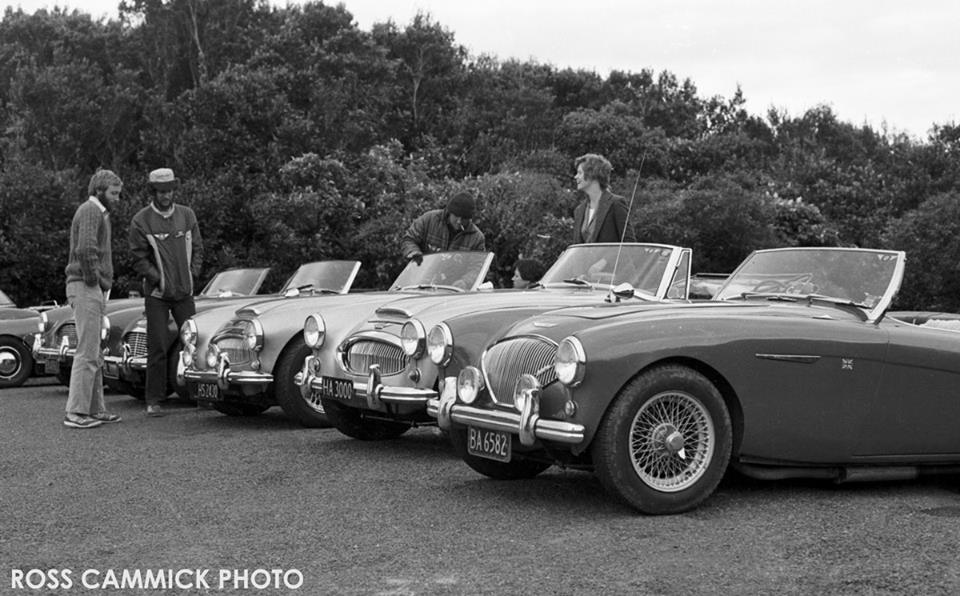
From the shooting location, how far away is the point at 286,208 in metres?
25.8

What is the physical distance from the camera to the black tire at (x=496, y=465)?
19.4 feet

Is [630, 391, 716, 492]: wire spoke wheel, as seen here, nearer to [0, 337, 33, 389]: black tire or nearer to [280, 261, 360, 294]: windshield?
[280, 261, 360, 294]: windshield

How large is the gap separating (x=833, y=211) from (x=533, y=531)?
92.0 ft

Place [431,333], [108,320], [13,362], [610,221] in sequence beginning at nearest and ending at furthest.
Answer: [431,333] < [610,221] < [108,320] < [13,362]

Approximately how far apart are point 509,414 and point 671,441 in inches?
31.3

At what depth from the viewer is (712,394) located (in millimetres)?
5113

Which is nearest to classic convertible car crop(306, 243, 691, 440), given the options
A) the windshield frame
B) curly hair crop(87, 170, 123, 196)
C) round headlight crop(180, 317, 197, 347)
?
the windshield frame

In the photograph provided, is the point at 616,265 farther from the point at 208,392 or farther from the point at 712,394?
the point at 208,392

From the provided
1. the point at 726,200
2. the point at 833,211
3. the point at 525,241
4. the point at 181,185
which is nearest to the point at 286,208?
the point at 181,185

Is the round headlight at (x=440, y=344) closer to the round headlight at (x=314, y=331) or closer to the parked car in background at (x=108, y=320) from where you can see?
the round headlight at (x=314, y=331)

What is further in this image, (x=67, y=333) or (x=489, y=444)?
(x=67, y=333)

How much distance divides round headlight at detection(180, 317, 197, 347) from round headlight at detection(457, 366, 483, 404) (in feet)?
13.7

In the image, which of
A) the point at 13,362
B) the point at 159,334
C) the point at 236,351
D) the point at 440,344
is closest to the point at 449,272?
the point at 236,351

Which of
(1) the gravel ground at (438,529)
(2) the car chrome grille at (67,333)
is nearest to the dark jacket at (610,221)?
(1) the gravel ground at (438,529)
